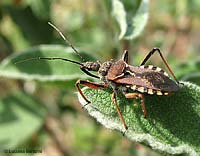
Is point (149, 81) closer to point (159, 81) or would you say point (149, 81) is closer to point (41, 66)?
point (159, 81)

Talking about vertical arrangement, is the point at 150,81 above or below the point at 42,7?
below

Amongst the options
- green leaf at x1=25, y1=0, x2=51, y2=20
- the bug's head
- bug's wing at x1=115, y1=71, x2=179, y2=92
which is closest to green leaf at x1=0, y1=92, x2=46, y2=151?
green leaf at x1=25, y1=0, x2=51, y2=20

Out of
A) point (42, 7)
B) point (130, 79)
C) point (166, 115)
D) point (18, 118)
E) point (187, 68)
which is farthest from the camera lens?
point (18, 118)

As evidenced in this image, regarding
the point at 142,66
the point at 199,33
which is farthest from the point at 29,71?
the point at 199,33

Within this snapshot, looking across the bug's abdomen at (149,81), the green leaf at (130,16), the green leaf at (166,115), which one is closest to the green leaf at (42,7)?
the green leaf at (130,16)

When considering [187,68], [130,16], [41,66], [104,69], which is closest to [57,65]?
[41,66]

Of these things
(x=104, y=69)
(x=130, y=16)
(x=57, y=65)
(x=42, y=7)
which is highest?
(x=42, y=7)
